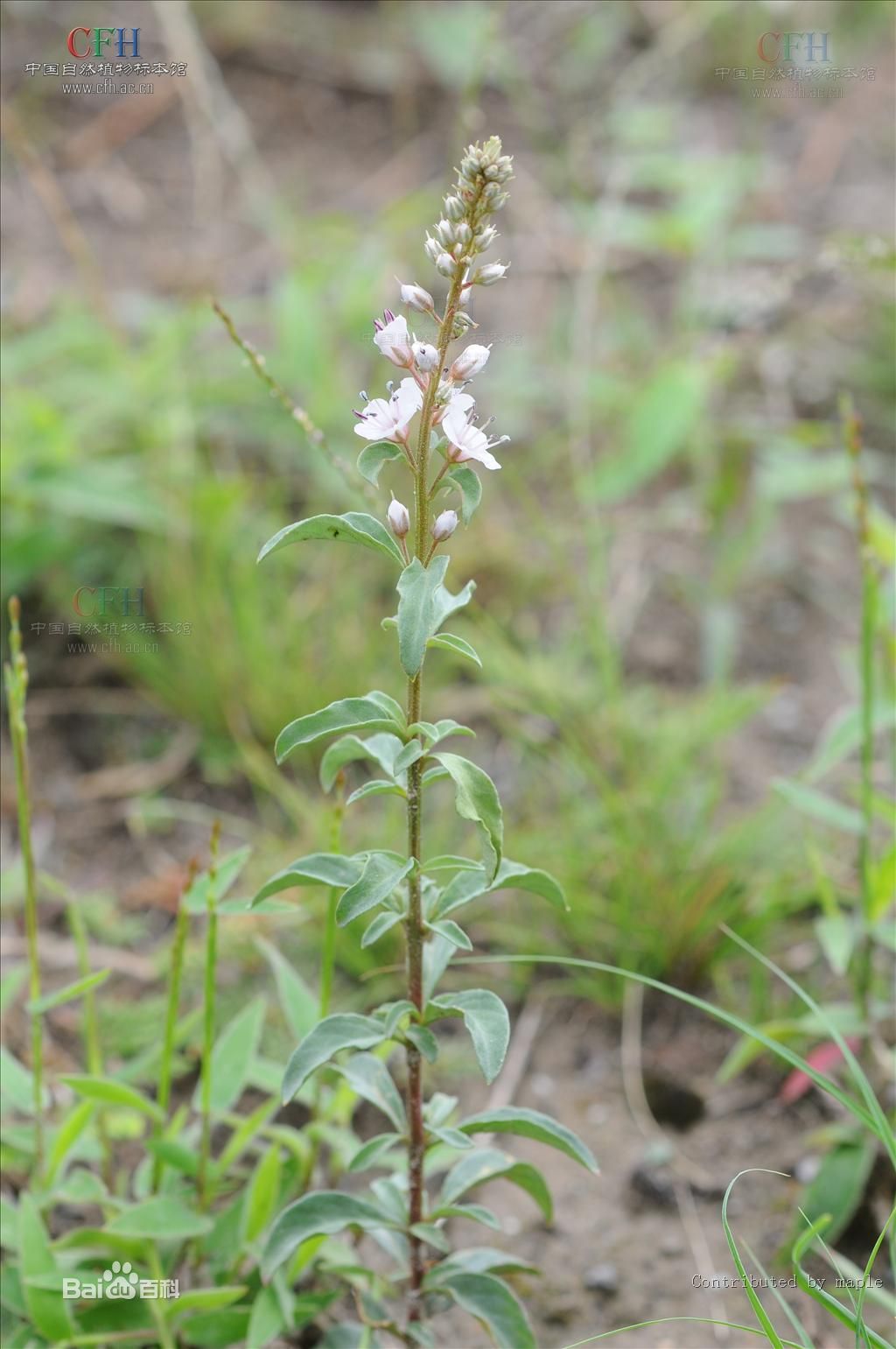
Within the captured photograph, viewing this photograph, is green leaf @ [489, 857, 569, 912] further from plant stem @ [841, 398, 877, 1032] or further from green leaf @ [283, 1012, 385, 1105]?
plant stem @ [841, 398, 877, 1032]

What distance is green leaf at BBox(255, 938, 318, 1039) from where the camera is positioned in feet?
4.28

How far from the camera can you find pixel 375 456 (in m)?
0.95

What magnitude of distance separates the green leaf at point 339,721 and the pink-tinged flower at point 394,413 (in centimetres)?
20

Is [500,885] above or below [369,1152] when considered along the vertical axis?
above

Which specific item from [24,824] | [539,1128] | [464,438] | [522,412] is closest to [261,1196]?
[539,1128]

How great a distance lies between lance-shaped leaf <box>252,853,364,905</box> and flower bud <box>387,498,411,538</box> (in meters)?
0.27

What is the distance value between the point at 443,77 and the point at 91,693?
7.53ft

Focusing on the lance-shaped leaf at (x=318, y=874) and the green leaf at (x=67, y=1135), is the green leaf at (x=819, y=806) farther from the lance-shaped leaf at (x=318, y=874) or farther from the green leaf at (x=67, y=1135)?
the green leaf at (x=67, y=1135)

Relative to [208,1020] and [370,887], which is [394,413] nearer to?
[370,887]

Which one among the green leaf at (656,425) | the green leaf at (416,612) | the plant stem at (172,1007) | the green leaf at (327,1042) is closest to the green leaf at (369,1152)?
the green leaf at (327,1042)

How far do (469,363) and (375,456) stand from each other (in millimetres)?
99

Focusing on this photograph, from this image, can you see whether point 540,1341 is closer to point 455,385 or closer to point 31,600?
point 455,385

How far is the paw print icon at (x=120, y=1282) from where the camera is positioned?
3.86 ft

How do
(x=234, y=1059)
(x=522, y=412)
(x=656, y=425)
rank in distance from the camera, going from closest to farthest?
1. (x=234, y=1059)
2. (x=656, y=425)
3. (x=522, y=412)
